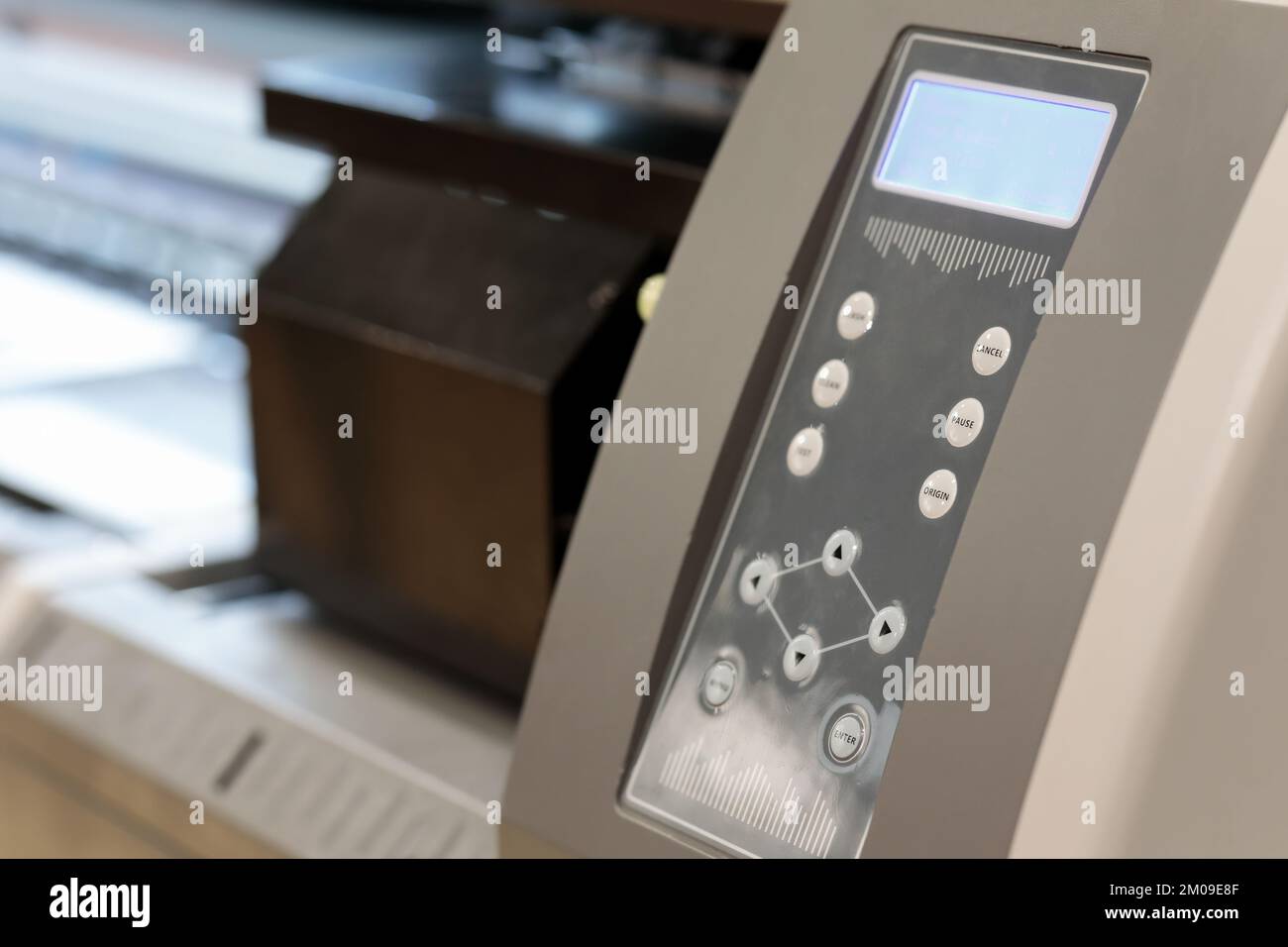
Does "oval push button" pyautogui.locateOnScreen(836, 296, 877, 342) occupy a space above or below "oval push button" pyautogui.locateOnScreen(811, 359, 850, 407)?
above

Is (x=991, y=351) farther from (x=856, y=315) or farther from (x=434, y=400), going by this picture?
(x=434, y=400)

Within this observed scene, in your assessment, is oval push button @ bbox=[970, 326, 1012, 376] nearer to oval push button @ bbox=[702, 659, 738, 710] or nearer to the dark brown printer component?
oval push button @ bbox=[702, 659, 738, 710]

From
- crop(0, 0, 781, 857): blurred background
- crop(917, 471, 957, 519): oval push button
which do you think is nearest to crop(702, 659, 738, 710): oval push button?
crop(917, 471, 957, 519): oval push button

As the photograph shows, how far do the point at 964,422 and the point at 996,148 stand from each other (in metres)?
0.10

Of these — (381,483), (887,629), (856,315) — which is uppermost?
(856,315)

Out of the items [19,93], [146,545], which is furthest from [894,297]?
[19,93]

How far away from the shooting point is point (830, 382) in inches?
23.4

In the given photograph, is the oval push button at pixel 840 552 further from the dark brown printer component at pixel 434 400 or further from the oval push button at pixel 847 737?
the dark brown printer component at pixel 434 400

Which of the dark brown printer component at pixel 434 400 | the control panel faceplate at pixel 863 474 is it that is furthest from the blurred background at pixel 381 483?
the control panel faceplate at pixel 863 474

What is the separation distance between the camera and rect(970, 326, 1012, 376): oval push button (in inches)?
21.4

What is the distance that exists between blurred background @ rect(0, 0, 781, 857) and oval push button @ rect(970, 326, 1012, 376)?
0.30m

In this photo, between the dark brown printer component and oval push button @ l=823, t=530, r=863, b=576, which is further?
the dark brown printer component

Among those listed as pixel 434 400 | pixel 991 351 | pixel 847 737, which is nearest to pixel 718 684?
pixel 847 737

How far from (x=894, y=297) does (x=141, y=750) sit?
64cm
